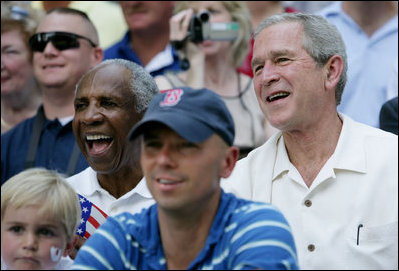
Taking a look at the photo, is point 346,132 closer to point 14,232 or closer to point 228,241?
point 228,241

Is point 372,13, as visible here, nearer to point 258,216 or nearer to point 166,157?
point 258,216

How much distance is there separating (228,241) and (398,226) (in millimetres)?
687

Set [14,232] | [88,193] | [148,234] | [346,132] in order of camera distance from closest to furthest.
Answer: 1. [148,234]
2. [14,232]
3. [346,132]
4. [88,193]

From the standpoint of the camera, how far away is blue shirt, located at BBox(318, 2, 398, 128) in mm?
6141

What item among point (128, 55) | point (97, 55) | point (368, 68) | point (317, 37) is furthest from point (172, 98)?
point (128, 55)

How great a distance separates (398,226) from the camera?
3.29 meters

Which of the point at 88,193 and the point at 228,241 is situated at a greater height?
the point at 228,241

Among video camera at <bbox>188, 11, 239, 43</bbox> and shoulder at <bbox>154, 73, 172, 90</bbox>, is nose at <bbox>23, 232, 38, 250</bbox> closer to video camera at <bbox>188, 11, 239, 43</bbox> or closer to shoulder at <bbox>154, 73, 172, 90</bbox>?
shoulder at <bbox>154, 73, 172, 90</bbox>

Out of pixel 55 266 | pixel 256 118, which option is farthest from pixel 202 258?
pixel 256 118

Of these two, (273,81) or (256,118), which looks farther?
(256,118)

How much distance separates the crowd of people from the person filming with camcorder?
0.03 feet

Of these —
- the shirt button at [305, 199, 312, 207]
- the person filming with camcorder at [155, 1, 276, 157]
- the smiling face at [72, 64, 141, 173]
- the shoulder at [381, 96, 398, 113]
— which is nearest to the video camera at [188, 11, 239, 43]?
the person filming with camcorder at [155, 1, 276, 157]

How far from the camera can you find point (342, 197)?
3930 mm

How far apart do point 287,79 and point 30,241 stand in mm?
1488
